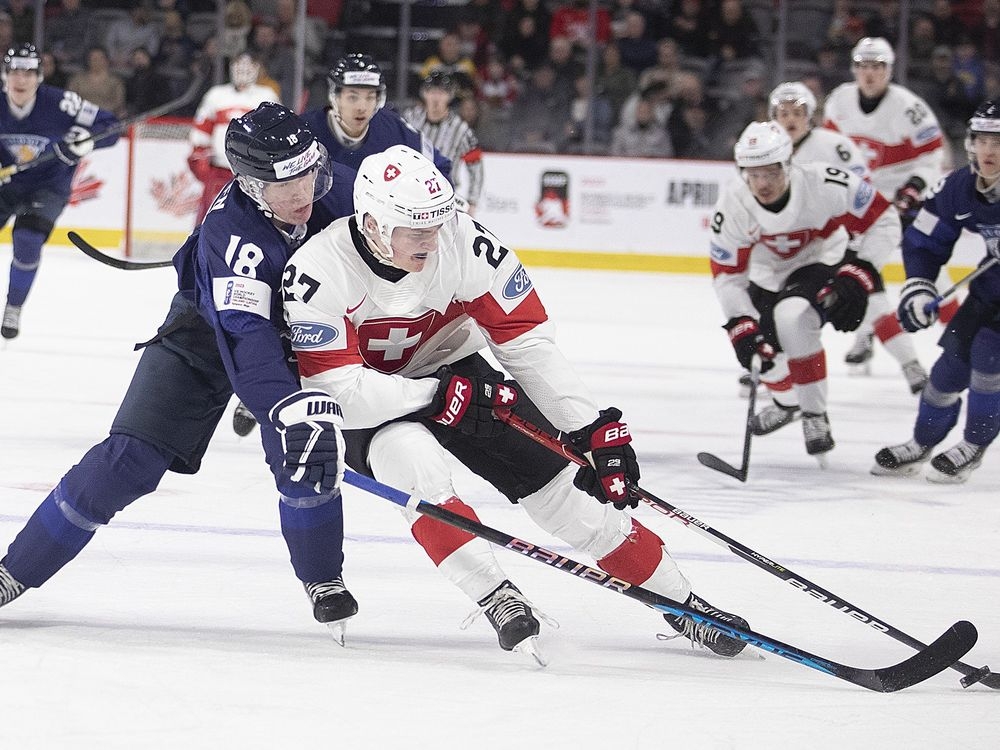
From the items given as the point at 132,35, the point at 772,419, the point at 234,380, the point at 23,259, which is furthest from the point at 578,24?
the point at 234,380

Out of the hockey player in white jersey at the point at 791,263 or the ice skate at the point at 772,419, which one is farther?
the ice skate at the point at 772,419

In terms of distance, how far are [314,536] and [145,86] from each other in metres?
8.18

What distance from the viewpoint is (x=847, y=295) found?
4.38 meters

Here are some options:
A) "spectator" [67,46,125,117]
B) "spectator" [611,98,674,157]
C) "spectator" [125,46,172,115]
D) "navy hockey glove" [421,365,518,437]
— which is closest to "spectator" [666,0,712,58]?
"spectator" [611,98,674,157]

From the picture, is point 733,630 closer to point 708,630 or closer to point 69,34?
point 708,630

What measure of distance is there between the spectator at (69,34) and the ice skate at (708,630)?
28.3 feet

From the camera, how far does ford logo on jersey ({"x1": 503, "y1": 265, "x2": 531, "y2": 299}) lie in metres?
2.59

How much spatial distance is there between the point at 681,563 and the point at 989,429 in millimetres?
1493

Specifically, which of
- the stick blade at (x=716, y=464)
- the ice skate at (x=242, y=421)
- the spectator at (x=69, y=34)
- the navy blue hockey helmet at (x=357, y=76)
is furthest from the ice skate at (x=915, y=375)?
the spectator at (x=69, y=34)

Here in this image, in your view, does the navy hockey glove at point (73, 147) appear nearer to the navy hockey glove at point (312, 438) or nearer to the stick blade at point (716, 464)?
the stick blade at point (716, 464)

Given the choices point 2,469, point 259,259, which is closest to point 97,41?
point 2,469

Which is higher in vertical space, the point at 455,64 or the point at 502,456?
the point at 455,64

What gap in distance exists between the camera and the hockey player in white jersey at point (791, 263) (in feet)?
14.4

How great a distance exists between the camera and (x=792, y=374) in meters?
4.54
